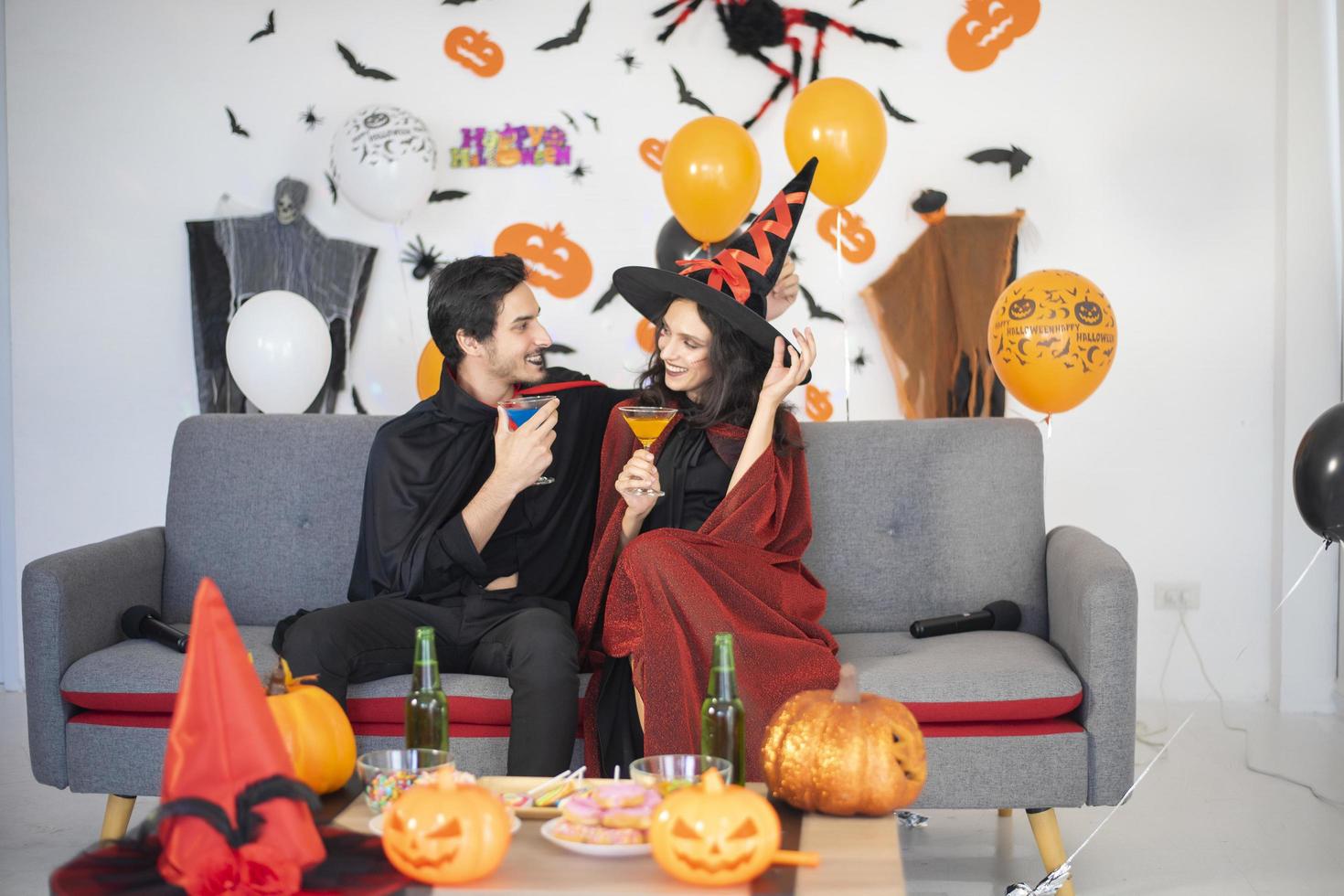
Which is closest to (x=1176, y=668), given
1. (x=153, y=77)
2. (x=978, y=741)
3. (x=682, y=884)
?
(x=978, y=741)

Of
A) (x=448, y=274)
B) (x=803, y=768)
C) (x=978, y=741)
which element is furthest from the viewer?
(x=448, y=274)

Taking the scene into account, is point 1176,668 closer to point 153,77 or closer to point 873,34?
point 873,34

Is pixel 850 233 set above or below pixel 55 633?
above

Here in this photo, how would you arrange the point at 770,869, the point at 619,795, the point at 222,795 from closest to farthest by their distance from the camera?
the point at 222,795
the point at 770,869
the point at 619,795

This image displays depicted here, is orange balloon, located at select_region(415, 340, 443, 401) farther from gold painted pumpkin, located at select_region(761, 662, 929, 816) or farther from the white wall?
gold painted pumpkin, located at select_region(761, 662, 929, 816)

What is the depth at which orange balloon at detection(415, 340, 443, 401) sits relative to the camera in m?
4.01

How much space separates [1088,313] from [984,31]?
4.97 ft

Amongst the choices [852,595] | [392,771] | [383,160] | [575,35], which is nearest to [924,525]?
[852,595]

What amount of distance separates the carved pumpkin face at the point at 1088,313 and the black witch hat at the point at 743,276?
0.84 metres

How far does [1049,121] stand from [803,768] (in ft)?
10.8

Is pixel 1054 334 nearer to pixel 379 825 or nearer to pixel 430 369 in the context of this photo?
pixel 430 369

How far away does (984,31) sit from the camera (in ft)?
14.3

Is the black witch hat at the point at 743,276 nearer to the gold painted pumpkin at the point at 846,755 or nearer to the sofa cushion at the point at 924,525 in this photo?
the sofa cushion at the point at 924,525

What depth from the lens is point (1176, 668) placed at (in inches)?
170
